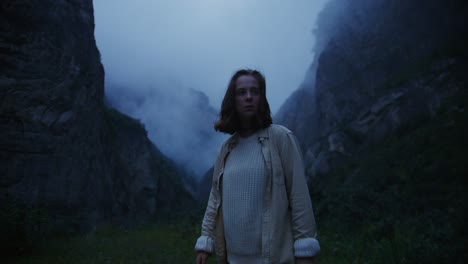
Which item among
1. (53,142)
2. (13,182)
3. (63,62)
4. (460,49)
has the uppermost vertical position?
(460,49)

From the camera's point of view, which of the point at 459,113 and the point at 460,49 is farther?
the point at 460,49

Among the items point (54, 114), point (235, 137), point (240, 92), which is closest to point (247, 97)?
point (240, 92)

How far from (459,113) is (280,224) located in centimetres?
2047

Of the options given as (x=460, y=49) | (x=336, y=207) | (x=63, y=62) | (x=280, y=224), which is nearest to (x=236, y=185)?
(x=280, y=224)

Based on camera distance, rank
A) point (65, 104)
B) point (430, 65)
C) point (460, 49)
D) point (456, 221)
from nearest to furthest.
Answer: point (456, 221) < point (65, 104) < point (460, 49) < point (430, 65)

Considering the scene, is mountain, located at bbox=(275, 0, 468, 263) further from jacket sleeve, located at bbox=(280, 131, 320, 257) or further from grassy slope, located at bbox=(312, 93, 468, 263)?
jacket sleeve, located at bbox=(280, 131, 320, 257)

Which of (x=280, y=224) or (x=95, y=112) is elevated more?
(x=95, y=112)

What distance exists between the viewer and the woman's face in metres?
2.20

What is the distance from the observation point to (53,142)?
16.1m

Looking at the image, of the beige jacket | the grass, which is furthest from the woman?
the grass

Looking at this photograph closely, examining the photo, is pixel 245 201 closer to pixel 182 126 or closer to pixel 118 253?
pixel 118 253

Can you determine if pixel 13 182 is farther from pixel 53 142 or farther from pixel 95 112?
pixel 95 112

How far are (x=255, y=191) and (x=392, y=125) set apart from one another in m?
28.2

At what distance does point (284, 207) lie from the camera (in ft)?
6.27
